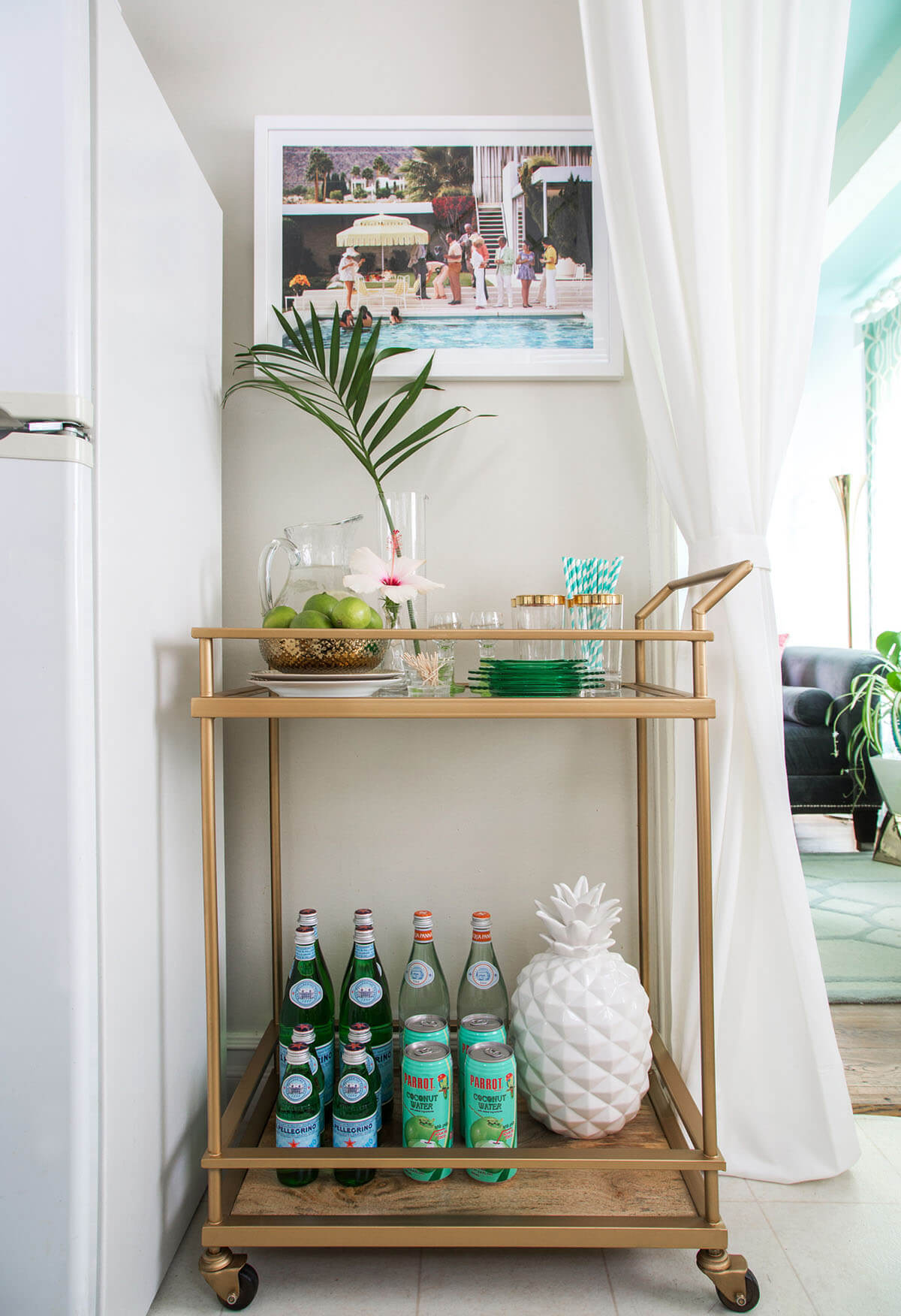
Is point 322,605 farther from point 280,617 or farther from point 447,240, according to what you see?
point 447,240

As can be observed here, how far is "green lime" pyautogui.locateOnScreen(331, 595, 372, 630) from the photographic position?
103 cm

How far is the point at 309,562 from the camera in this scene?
1.15 meters

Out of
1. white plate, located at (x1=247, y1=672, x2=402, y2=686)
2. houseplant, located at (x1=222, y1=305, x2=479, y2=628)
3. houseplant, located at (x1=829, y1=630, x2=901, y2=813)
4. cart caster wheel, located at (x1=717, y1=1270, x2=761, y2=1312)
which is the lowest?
cart caster wheel, located at (x1=717, y1=1270, x2=761, y2=1312)

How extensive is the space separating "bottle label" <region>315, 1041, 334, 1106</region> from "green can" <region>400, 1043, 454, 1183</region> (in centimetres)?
16

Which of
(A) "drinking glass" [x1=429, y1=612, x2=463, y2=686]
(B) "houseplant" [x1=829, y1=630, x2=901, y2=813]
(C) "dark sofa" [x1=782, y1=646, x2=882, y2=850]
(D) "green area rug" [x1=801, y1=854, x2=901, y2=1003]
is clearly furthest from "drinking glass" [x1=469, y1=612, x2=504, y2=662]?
(C) "dark sofa" [x1=782, y1=646, x2=882, y2=850]

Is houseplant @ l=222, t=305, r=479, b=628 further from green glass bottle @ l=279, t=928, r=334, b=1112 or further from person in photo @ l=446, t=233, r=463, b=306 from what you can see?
green glass bottle @ l=279, t=928, r=334, b=1112

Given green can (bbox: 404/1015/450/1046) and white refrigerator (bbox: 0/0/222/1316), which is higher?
white refrigerator (bbox: 0/0/222/1316)

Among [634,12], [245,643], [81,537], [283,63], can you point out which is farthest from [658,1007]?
[283,63]

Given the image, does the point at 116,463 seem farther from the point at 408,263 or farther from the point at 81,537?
the point at 408,263

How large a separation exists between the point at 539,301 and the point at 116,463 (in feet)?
2.74

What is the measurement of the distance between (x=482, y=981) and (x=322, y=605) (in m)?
0.65

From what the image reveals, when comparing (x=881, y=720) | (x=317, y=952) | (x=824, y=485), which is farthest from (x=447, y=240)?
(x=824, y=485)

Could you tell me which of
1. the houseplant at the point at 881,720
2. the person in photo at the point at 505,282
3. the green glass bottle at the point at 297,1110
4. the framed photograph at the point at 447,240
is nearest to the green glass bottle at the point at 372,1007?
the green glass bottle at the point at 297,1110

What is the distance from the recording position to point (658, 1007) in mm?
1385
